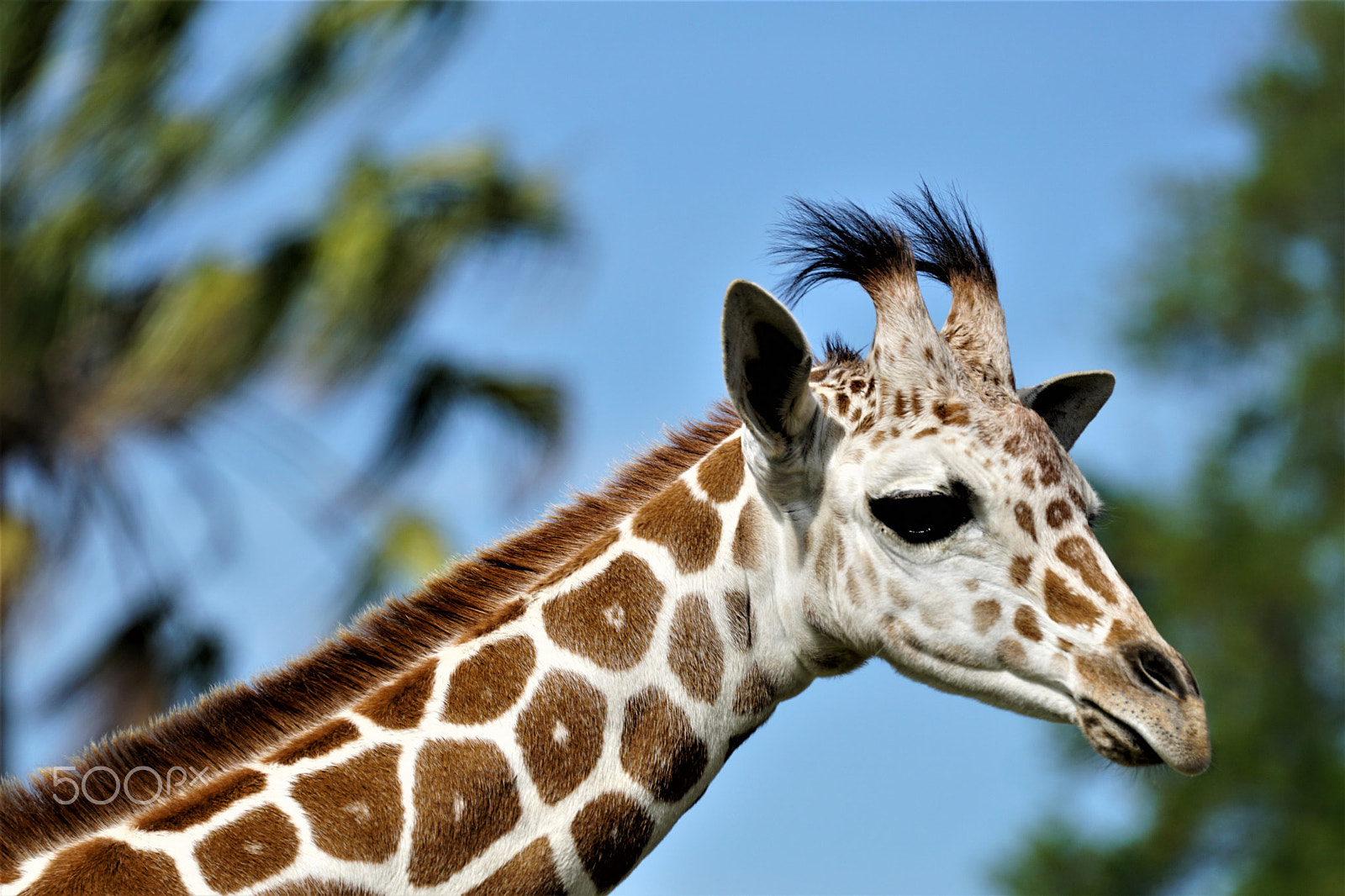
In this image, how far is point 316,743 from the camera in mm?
4281

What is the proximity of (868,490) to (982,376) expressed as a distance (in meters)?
0.72

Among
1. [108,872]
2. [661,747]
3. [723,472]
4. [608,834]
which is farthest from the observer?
[723,472]

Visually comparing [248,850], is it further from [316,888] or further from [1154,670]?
[1154,670]

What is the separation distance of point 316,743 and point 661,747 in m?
1.04

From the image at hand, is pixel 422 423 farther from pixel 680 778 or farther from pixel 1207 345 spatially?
pixel 1207 345

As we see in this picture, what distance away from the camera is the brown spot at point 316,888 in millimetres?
3988

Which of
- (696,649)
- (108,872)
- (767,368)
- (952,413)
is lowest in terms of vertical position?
(108,872)

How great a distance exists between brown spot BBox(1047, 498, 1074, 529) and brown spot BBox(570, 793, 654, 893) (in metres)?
1.55

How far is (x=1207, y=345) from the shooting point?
3031 cm

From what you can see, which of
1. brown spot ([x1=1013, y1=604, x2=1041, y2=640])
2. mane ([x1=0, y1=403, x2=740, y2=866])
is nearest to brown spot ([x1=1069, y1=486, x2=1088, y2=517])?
brown spot ([x1=1013, y1=604, x2=1041, y2=640])

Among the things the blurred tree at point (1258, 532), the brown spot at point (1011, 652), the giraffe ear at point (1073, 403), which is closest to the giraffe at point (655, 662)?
the brown spot at point (1011, 652)

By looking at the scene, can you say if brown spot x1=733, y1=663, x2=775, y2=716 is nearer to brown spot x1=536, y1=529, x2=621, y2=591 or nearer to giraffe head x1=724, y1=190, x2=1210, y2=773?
giraffe head x1=724, y1=190, x2=1210, y2=773

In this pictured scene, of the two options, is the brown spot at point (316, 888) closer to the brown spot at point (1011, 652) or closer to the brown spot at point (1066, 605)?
the brown spot at point (1011, 652)

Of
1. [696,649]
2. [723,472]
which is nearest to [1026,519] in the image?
[723,472]
